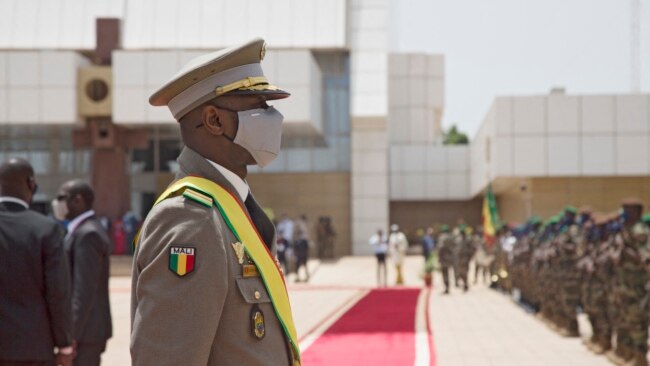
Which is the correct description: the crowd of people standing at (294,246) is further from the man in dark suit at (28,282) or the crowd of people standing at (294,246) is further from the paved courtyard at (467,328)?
the man in dark suit at (28,282)

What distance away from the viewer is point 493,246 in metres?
32.0

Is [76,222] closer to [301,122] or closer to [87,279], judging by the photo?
[87,279]

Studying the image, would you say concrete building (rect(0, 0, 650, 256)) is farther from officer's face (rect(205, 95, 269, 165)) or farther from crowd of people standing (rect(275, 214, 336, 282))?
officer's face (rect(205, 95, 269, 165))

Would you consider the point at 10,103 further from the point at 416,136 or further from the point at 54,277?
the point at 54,277

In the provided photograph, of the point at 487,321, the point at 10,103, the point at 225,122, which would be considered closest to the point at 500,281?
the point at 487,321

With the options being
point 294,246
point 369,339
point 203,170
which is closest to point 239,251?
point 203,170

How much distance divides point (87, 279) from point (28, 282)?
128cm

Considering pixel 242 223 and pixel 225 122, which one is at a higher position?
pixel 225 122

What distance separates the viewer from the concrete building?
40.2 m

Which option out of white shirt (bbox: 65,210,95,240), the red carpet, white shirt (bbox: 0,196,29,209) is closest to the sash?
white shirt (bbox: 0,196,29,209)

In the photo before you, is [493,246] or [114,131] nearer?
[493,246]

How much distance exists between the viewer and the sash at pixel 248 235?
Result: 3250mm

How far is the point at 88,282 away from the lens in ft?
A: 24.4

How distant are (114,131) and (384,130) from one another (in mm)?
12589
